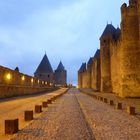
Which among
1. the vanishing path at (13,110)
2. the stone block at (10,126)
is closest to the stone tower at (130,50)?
the vanishing path at (13,110)

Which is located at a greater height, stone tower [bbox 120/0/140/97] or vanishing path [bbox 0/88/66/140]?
stone tower [bbox 120/0/140/97]

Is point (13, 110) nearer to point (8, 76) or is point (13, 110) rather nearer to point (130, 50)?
point (130, 50)

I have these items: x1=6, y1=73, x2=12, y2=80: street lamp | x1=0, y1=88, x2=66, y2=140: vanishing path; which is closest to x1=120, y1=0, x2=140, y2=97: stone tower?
x1=0, y1=88, x2=66, y2=140: vanishing path

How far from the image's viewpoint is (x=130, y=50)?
88.4 feet

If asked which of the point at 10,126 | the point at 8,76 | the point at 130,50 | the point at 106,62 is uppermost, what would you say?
the point at 106,62

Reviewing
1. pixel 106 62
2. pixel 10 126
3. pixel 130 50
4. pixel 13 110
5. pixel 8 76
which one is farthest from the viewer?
pixel 106 62

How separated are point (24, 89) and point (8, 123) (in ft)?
102

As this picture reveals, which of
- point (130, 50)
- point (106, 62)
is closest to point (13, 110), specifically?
point (130, 50)

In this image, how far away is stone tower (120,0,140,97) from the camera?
26.5 m

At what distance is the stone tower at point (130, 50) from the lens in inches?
1041

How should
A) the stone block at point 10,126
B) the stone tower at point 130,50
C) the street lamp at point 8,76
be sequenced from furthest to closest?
the street lamp at point 8,76
the stone tower at point 130,50
the stone block at point 10,126

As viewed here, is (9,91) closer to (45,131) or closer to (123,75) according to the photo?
(123,75)

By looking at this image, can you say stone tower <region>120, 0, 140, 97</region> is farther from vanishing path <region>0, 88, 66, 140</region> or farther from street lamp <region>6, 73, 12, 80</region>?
street lamp <region>6, 73, 12, 80</region>

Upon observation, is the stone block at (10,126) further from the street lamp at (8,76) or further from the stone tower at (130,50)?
the street lamp at (8,76)
